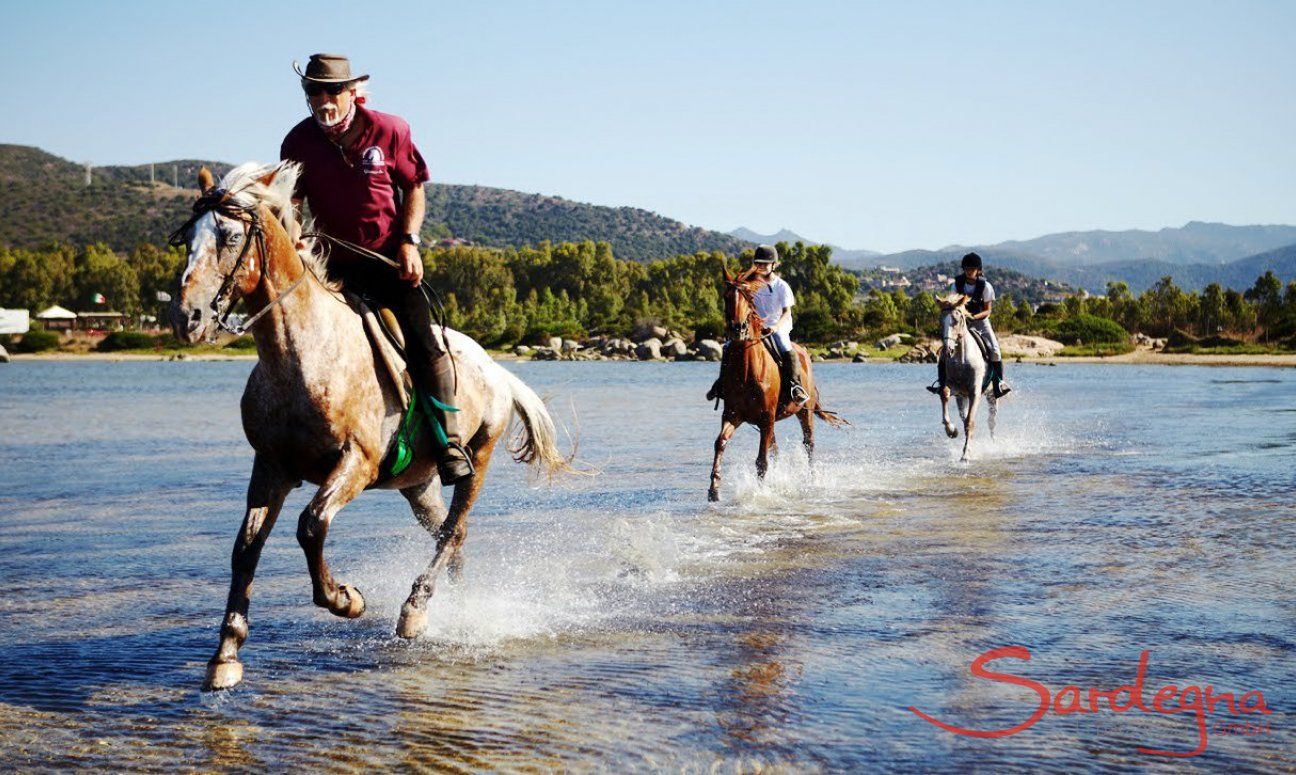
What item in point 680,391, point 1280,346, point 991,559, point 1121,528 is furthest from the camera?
point 1280,346

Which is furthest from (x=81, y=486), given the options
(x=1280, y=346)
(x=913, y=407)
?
(x=1280, y=346)

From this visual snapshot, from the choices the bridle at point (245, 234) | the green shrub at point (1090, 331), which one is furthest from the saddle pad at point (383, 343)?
the green shrub at point (1090, 331)

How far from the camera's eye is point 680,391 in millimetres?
43188

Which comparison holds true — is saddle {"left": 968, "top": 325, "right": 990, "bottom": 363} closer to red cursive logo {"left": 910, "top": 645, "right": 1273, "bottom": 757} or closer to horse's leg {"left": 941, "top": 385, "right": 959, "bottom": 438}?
horse's leg {"left": 941, "top": 385, "right": 959, "bottom": 438}

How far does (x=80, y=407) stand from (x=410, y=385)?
30365 millimetres

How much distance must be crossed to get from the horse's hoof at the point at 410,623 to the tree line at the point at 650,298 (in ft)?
206

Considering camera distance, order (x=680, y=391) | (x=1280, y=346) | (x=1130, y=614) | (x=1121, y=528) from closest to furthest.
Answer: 1. (x=1130, y=614)
2. (x=1121, y=528)
3. (x=680, y=391)
4. (x=1280, y=346)

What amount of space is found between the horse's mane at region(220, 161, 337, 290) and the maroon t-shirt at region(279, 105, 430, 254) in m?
0.18

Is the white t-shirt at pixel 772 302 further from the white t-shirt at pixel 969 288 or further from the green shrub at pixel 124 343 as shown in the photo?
the green shrub at pixel 124 343

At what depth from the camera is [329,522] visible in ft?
20.2

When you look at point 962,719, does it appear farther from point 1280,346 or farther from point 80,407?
point 1280,346

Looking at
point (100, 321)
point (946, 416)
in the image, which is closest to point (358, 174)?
point (946, 416)

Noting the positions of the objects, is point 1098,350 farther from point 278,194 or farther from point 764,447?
point 278,194

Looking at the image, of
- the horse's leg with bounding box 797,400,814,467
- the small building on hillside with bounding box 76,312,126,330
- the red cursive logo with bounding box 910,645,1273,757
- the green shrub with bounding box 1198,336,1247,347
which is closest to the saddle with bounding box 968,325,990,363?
the horse's leg with bounding box 797,400,814,467
